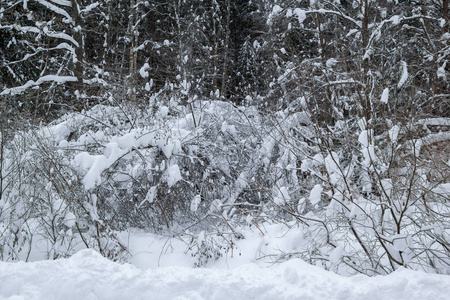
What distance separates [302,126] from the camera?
6.35 metres

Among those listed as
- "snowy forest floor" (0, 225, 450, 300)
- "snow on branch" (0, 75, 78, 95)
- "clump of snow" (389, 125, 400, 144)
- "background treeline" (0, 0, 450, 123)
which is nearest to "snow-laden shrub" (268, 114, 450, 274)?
"clump of snow" (389, 125, 400, 144)

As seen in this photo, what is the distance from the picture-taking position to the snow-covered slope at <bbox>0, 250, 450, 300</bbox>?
6.94 feet

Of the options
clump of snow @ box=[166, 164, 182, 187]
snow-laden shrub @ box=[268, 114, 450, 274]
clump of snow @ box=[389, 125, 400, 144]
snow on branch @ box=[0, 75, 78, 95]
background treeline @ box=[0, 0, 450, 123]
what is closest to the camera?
snow-laden shrub @ box=[268, 114, 450, 274]

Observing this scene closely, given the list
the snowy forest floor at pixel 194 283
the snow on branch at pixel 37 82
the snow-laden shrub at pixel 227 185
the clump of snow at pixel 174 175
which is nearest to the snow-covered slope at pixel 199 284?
the snowy forest floor at pixel 194 283

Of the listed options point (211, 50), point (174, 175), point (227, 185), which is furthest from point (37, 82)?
point (211, 50)

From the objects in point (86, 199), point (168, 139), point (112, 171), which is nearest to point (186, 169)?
point (168, 139)

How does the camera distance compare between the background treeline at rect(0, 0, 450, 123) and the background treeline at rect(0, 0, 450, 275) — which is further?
the background treeline at rect(0, 0, 450, 123)

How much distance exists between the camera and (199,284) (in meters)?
2.26

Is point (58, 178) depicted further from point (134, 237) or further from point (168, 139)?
point (168, 139)

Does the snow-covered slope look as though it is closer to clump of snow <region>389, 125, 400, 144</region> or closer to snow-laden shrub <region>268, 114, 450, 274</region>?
snow-laden shrub <region>268, 114, 450, 274</region>

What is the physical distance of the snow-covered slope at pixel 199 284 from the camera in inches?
83.3

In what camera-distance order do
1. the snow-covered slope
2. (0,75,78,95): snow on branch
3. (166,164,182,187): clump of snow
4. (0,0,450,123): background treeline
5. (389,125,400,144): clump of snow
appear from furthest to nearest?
(0,75,78,95): snow on branch → (0,0,450,123): background treeline → (166,164,182,187): clump of snow → (389,125,400,144): clump of snow → the snow-covered slope

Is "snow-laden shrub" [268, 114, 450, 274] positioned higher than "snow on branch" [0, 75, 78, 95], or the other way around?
"snow on branch" [0, 75, 78, 95]

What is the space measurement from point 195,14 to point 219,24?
1.27 m
